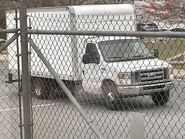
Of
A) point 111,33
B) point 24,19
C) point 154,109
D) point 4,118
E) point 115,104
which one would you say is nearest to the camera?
point 111,33

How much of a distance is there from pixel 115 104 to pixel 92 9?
6.67 meters

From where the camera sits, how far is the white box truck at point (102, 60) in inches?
254

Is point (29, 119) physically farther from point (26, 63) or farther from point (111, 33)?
point (111, 33)

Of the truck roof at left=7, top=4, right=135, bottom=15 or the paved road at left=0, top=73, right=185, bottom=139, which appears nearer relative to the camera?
the paved road at left=0, top=73, right=185, bottom=139

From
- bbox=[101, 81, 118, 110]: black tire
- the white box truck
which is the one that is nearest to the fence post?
the white box truck

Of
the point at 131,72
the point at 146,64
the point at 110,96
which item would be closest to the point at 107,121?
the point at 110,96

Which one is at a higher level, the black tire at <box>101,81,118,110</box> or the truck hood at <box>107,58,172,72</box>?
the truck hood at <box>107,58,172,72</box>

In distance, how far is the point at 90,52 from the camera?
34.3 feet

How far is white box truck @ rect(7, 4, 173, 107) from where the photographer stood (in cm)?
645

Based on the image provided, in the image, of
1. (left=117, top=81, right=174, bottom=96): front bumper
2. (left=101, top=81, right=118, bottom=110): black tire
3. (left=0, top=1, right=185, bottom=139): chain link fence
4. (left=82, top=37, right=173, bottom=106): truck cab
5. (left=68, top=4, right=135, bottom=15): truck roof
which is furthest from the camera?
(left=68, top=4, right=135, bottom=15): truck roof

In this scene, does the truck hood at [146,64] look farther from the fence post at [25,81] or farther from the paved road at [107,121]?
the fence post at [25,81]

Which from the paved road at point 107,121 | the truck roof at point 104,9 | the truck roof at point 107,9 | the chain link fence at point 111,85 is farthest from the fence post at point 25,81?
the truck roof at point 107,9

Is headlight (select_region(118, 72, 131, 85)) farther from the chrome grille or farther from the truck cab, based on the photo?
the chrome grille

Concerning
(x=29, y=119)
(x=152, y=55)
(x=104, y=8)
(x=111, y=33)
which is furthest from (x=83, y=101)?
(x=104, y=8)
